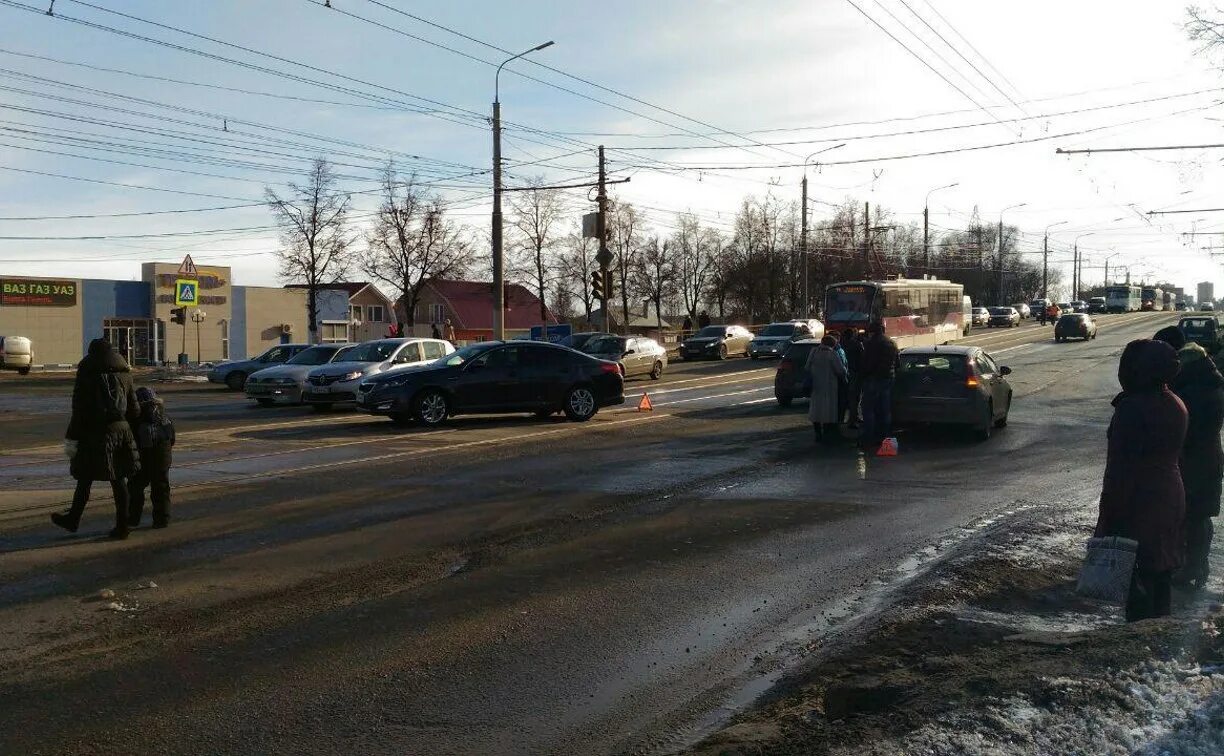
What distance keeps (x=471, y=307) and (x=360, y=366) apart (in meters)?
78.1

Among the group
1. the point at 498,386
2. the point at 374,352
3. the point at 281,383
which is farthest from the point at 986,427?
the point at 281,383

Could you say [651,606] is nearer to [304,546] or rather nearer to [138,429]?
[304,546]

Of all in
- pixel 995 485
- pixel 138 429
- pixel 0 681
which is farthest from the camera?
pixel 995 485

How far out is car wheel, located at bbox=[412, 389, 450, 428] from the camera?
18.8 m

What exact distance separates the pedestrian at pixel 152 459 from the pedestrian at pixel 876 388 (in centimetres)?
962

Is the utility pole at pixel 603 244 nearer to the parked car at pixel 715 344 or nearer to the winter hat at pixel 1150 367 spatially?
the parked car at pixel 715 344

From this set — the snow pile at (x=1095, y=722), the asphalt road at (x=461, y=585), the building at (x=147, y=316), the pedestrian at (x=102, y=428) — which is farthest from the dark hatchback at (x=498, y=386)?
the building at (x=147, y=316)

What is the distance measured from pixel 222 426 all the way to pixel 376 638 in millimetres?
15365

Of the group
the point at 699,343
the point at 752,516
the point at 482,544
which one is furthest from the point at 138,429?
the point at 699,343

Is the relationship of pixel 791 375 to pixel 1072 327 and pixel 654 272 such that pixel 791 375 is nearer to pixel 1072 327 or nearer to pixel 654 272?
pixel 1072 327

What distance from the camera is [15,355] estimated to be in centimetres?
4512

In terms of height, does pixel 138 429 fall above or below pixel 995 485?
above

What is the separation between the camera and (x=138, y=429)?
30.6 ft

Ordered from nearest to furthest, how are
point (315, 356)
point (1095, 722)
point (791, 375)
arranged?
point (1095, 722) → point (791, 375) → point (315, 356)
